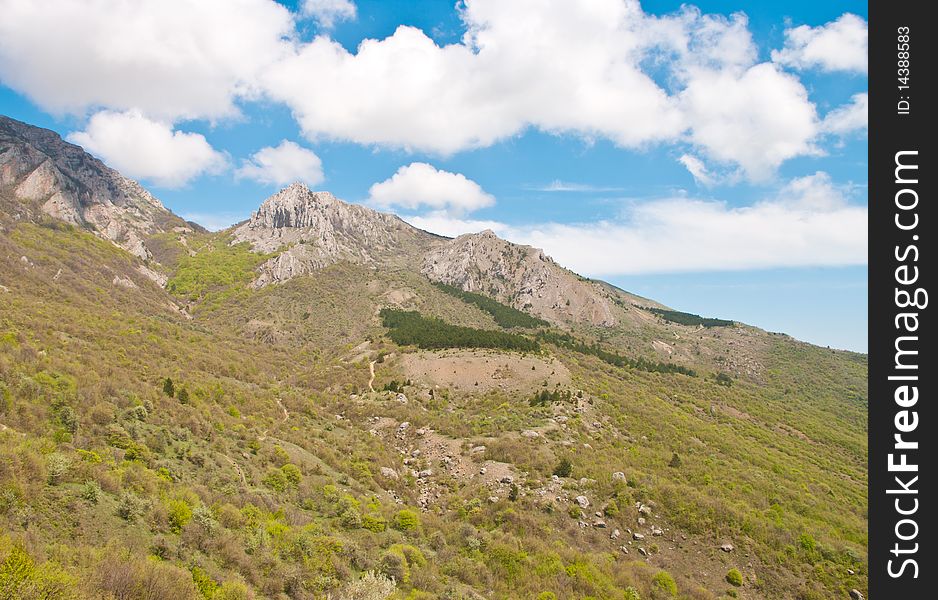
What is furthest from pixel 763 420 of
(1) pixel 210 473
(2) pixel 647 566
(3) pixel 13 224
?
(3) pixel 13 224

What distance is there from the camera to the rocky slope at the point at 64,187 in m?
116

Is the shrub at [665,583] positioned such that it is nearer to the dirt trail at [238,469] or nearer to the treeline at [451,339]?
the dirt trail at [238,469]

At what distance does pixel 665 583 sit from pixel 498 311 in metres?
120

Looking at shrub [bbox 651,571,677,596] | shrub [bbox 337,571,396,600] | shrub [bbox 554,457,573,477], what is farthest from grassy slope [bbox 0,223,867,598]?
shrub [bbox 337,571,396,600]

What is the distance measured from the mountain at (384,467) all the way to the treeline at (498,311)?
135 ft

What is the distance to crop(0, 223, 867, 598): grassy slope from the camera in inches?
464

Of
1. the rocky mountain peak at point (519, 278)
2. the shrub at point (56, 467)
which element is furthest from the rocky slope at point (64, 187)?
the shrub at point (56, 467)

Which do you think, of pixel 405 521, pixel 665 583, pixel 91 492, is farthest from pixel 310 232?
pixel 665 583

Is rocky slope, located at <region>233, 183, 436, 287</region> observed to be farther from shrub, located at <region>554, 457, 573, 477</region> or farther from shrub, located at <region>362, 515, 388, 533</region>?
shrub, located at <region>362, 515, 388, 533</region>

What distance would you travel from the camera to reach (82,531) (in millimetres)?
10820

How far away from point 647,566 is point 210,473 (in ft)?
70.5

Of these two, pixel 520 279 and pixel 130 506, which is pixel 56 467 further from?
pixel 520 279

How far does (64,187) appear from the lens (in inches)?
5010
